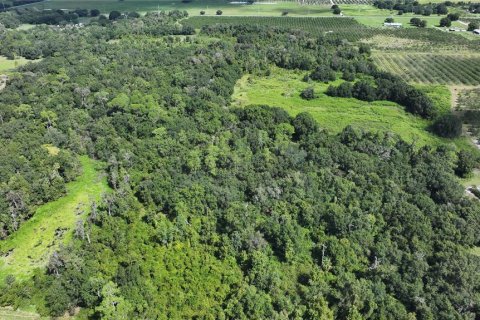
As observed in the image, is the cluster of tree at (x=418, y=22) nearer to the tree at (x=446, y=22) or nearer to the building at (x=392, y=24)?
the building at (x=392, y=24)

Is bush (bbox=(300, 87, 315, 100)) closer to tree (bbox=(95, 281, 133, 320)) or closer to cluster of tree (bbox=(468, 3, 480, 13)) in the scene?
tree (bbox=(95, 281, 133, 320))

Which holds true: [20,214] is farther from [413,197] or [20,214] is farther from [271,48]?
[271,48]

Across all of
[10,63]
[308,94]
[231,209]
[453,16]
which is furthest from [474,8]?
[10,63]

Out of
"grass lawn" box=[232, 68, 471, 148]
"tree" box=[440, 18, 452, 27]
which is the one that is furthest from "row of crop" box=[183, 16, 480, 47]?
"grass lawn" box=[232, 68, 471, 148]

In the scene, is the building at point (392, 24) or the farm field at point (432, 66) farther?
the building at point (392, 24)

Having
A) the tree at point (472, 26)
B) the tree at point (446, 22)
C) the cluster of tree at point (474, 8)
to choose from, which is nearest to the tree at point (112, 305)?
the tree at point (472, 26)

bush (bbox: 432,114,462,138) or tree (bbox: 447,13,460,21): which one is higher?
tree (bbox: 447,13,460,21)
